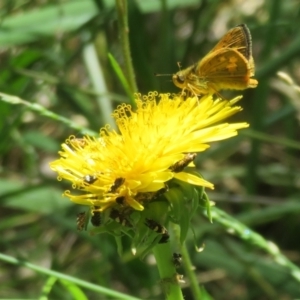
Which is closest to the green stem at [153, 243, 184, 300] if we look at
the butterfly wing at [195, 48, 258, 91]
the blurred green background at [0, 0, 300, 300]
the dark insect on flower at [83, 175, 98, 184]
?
the dark insect on flower at [83, 175, 98, 184]

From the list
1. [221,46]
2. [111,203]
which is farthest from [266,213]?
[111,203]

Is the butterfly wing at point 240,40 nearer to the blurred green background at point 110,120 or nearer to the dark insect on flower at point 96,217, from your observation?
the dark insect on flower at point 96,217

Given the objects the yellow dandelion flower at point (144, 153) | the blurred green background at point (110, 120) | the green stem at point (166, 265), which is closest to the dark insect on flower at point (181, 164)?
the yellow dandelion flower at point (144, 153)

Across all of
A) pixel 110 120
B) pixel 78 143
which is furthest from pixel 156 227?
pixel 110 120

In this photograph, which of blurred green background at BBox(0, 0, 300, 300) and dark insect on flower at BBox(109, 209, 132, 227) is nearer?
dark insect on flower at BBox(109, 209, 132, 227)

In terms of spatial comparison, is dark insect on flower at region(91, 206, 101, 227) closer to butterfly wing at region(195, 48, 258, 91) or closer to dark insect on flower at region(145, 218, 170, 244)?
dark insect on flower at region(145, 218, 170, 244)

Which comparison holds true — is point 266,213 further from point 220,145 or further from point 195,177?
point 195,177

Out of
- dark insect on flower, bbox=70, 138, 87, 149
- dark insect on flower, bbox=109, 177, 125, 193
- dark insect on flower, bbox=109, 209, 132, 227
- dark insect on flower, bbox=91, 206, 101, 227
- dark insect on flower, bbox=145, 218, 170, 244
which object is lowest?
dark insect on flower, bbox=145, 218, 170, 244
